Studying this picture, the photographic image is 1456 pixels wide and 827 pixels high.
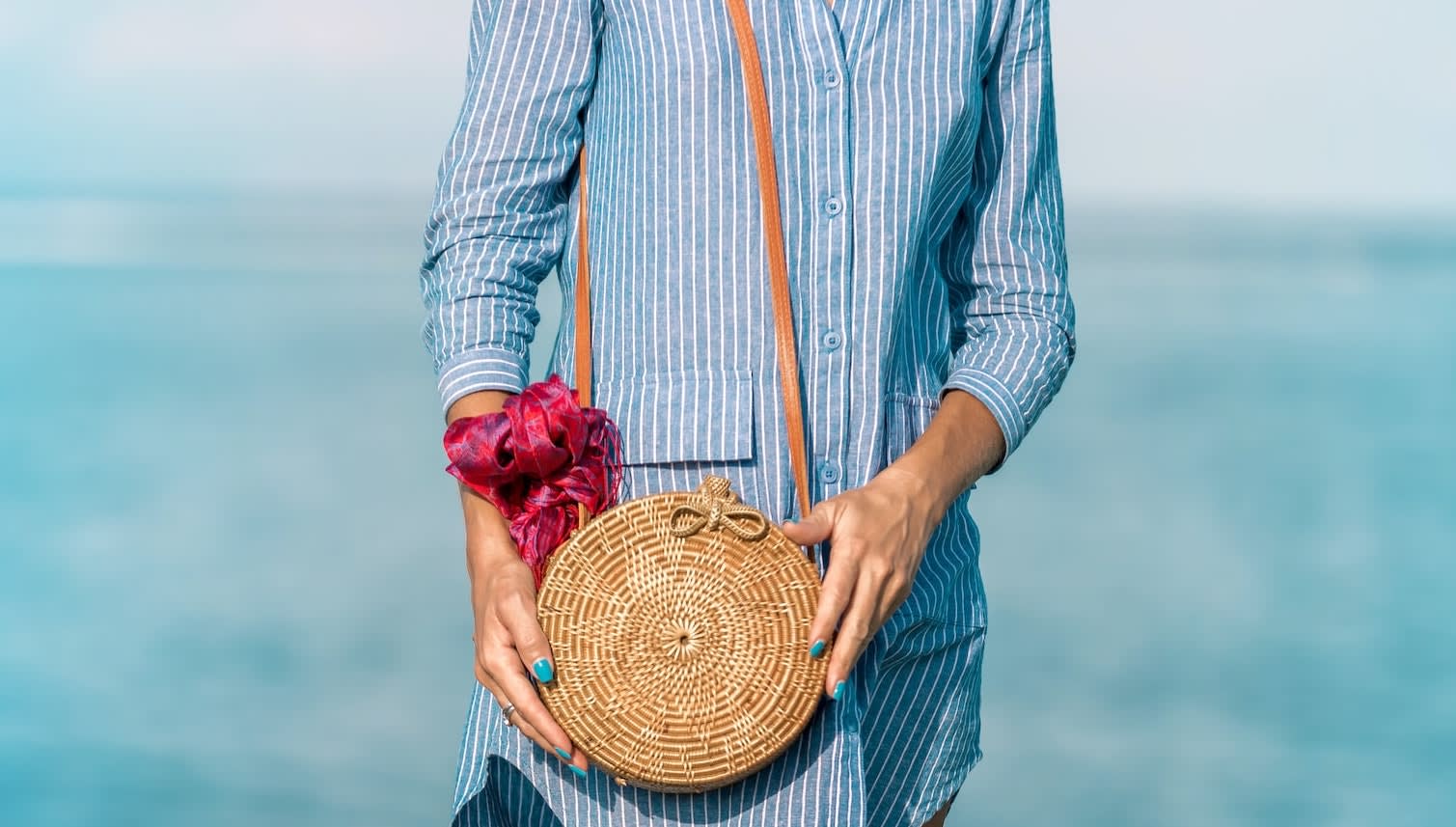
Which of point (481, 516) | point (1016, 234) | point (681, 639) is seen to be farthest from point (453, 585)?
point (681, 639)

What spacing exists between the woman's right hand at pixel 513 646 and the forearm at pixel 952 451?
11.5 inches

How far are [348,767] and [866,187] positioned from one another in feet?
9.52

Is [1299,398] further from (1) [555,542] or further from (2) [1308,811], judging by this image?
(1) [555,542]

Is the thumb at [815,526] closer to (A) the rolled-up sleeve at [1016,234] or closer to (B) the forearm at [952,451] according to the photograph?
(B) the forearm at [952,451]

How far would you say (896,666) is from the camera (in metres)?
1.38

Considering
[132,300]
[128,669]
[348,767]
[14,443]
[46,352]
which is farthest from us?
[132,300]

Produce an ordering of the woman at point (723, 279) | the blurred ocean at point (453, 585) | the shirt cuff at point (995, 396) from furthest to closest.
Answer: the blurred ocean at point (453, 585) < the shirt cuff at point (995, 396) < the woman at point (723, 279)

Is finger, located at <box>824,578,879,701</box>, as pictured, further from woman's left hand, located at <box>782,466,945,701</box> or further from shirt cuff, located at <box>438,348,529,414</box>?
shirt cuff, located at <box>438,348,529,414</box>

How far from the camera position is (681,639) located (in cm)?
115

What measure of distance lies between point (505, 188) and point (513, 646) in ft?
1.20

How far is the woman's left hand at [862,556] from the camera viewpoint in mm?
1156

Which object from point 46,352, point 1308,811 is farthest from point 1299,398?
point 46,352

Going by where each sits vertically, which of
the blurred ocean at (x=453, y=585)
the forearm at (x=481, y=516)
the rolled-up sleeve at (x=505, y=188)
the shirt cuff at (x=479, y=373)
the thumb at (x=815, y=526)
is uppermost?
the blurred ocean at (x=453, y=585)

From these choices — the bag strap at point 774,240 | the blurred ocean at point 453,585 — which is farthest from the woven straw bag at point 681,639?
the blurred ocean at point 453,585
